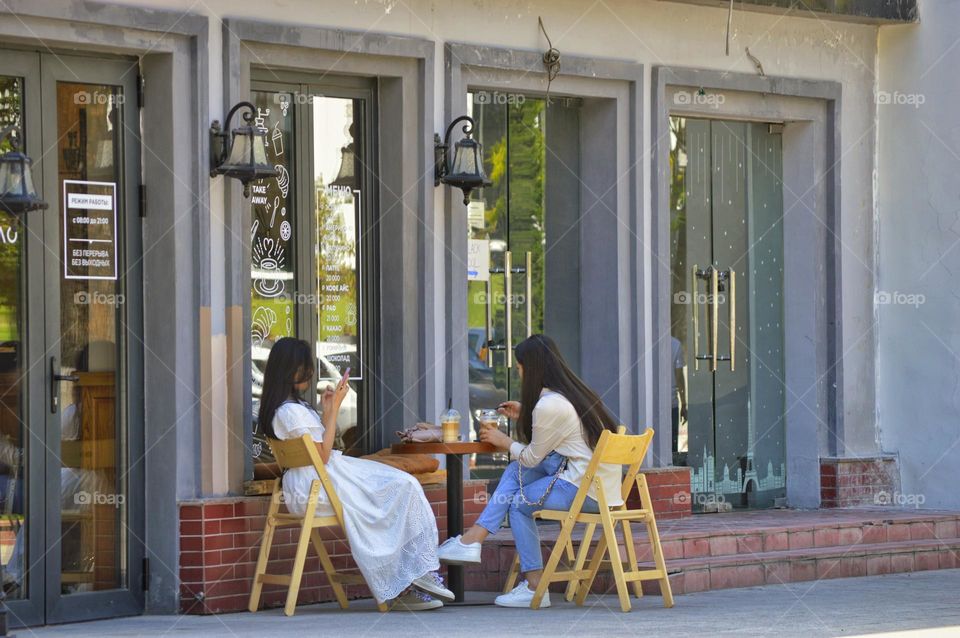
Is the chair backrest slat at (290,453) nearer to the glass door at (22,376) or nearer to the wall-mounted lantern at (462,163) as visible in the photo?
the glass door at (22,376)

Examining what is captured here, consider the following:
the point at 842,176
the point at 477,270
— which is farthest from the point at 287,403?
the point at 842,176

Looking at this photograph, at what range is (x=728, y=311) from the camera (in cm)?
1155

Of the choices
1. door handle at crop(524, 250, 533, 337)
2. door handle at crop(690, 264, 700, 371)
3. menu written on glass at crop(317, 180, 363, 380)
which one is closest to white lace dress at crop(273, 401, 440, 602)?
menu written on glass at crop(317, 180, 363, 380)

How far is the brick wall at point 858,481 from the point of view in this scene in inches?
455

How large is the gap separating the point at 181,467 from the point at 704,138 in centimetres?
459

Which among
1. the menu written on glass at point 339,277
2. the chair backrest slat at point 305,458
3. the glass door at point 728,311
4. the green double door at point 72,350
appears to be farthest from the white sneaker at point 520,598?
the glass door at point 728,311

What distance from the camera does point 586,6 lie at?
1042 centimetres

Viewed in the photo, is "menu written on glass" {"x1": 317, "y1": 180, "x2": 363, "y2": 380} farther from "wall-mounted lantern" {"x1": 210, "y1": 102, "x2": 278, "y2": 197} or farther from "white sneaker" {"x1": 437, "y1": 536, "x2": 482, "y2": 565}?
"white sneaker" {"x1": 437, "y1": 536, "x2": 482, "y2": 565}

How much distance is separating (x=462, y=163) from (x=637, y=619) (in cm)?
294

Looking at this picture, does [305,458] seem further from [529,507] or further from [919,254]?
[919,254]

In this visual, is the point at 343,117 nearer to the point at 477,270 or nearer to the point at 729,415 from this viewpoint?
the point at 477,270

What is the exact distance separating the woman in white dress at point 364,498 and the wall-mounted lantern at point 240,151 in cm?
88

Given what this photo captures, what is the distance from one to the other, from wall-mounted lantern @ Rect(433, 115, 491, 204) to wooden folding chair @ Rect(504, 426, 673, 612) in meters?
1.98

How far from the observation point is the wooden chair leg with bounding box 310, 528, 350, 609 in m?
8.49
